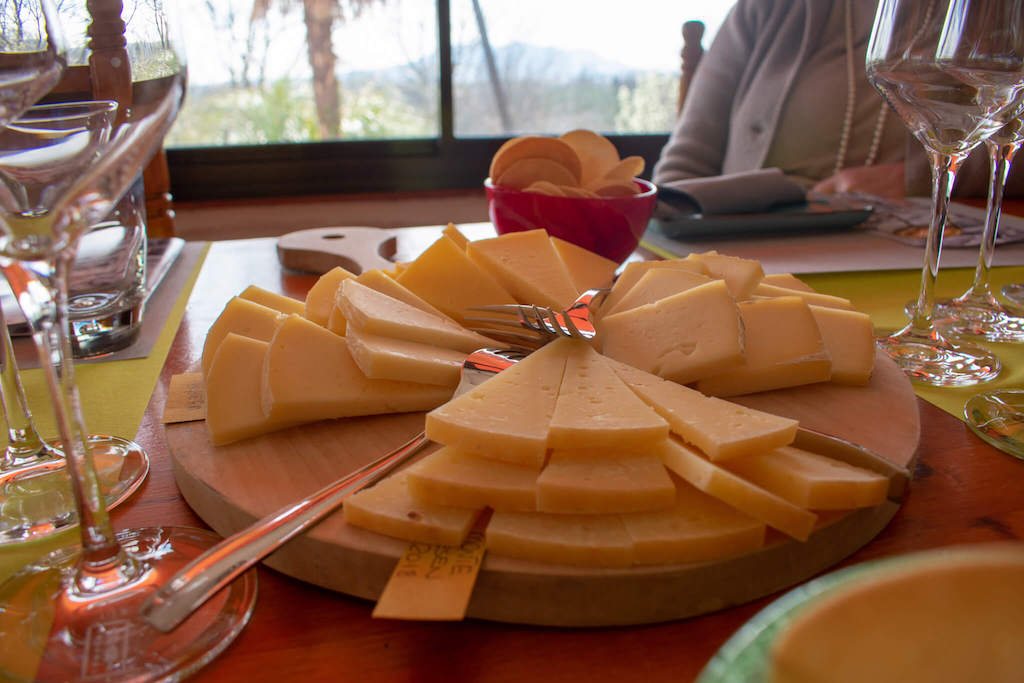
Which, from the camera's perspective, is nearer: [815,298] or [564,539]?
[564,539]

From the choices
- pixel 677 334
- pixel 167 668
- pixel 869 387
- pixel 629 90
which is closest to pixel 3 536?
pixel 167 668

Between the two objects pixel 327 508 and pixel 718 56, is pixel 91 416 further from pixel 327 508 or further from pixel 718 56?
pixel 718 56

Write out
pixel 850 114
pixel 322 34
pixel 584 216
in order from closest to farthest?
pixel 584 216 → pixel 850 114 → pixel 322 34

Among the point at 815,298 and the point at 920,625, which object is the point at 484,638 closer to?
the point at 920,625

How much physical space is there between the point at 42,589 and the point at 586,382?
43 cm

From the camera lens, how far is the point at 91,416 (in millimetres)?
793

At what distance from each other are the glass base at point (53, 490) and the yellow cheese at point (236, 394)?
8cm

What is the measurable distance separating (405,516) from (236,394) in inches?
9.8

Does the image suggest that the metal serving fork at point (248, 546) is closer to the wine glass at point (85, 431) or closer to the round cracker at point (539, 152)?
the wine glass at point (85, 431)

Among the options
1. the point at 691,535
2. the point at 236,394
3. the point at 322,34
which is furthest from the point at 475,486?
the point at 322,34

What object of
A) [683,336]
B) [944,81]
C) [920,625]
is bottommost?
[683,336]

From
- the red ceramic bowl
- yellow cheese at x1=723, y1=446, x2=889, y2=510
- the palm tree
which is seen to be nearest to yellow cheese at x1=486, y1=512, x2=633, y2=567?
yellow cheese at x1=723, y1=446, x2=889, y2=510

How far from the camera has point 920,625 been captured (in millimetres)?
226

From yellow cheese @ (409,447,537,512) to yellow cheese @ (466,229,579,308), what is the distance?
1.40ft
